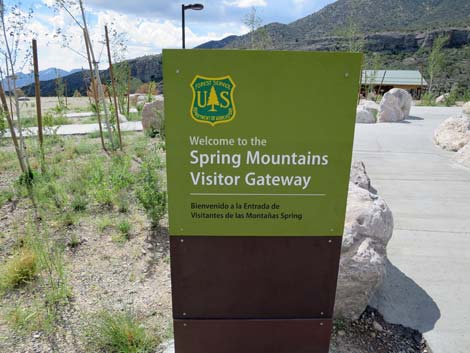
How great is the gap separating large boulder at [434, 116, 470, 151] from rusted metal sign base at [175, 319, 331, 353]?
711cm

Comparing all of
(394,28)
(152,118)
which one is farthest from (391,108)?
(394,28)

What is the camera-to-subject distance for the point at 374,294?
9.05 ft

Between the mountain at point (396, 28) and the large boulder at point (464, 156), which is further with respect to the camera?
the mountain at point (396, 28)

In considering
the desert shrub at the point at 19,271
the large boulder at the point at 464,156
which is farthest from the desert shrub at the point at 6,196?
the large boulder at the point at 464,156

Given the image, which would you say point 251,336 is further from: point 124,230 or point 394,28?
point 394,28

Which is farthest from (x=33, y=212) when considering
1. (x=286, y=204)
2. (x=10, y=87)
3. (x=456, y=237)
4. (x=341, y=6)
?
(x=341, y=6)

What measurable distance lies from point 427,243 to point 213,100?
122 inches

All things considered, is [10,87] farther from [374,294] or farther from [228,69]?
[374,294]

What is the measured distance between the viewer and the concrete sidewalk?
254 cm

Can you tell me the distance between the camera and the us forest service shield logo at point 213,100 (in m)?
1.56

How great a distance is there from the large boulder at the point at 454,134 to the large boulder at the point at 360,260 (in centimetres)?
599

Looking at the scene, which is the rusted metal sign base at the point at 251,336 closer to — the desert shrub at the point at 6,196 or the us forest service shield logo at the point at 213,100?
the us forest service shield logo at the point at 213,100

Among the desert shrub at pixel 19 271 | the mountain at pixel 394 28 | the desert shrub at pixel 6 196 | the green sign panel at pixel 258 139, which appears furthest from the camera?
the mountain at pixel 394 28

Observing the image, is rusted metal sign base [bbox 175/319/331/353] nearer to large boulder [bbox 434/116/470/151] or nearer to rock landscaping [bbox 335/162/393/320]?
rock landscaping [bbox 335/162/393/320]
